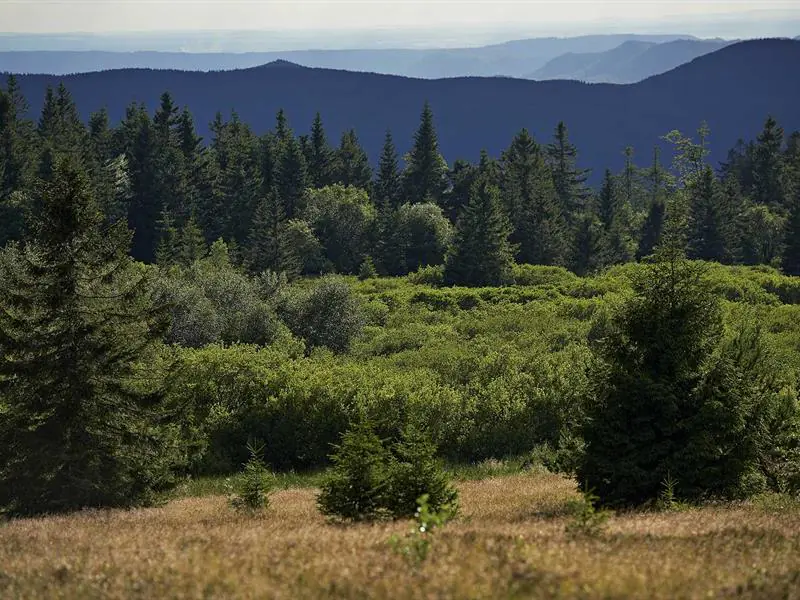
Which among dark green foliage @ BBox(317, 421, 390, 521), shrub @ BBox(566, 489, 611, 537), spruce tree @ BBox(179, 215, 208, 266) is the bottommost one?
spruce tree @ BBox(179, 215, 208, 266)

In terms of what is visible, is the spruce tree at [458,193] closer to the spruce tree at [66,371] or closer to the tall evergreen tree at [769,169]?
the tall evergreen tree at [769,169]

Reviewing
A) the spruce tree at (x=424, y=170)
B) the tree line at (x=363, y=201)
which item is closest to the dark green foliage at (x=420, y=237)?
the tree line at (x=363, y=201)

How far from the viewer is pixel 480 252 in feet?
204

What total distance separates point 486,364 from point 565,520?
20080 mm

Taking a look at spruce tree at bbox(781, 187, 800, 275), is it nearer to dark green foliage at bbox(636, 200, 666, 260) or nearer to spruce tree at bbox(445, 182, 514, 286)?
dark green foliage at bbox(636, 200, 666, 260)

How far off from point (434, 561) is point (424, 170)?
8267 centimetres

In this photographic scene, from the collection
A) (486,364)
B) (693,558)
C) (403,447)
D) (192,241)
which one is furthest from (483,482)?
(192,241)

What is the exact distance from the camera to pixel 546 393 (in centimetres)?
2827

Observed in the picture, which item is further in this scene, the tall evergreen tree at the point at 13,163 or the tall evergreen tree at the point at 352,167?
the tall evergreen tree at the point at 352,167

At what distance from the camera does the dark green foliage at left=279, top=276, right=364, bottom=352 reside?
4275 cm

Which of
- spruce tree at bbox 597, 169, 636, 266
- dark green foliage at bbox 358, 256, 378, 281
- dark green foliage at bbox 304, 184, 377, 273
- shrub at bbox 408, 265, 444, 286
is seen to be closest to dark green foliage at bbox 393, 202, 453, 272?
dark green foliage at bbox 304, 184, 377, 273

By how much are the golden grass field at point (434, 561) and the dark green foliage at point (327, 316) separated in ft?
98.5

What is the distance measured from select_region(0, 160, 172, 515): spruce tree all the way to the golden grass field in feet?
15.3

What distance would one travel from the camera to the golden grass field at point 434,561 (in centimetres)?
710
